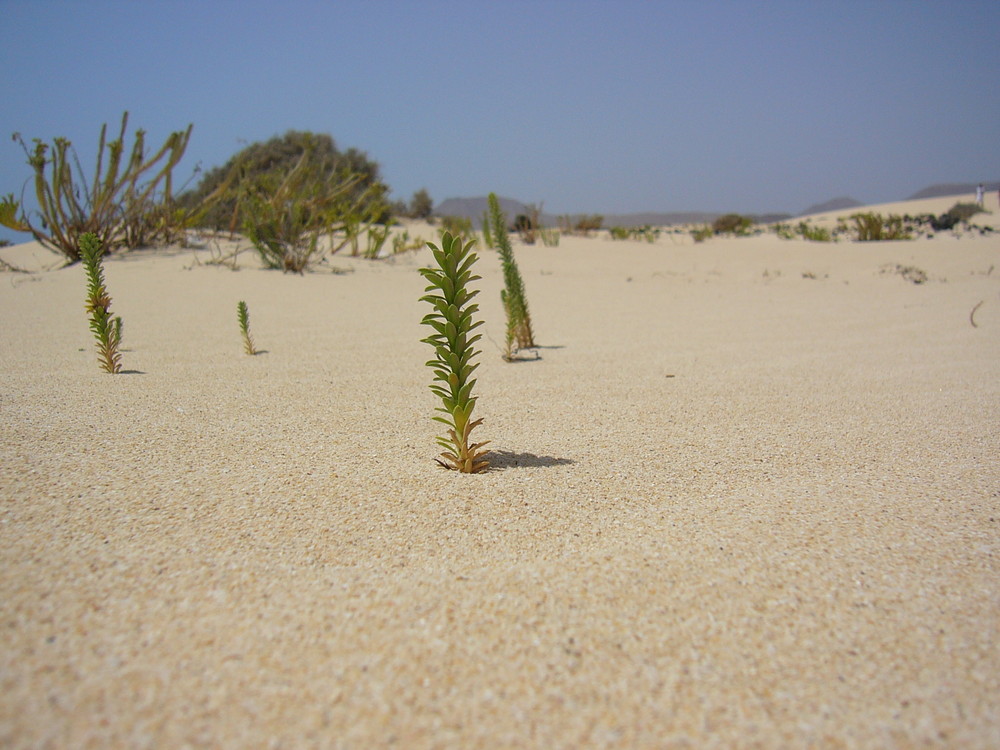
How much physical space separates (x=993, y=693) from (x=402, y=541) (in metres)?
0.94

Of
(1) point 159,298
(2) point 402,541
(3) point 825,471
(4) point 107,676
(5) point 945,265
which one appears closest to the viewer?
(4) point 107,676

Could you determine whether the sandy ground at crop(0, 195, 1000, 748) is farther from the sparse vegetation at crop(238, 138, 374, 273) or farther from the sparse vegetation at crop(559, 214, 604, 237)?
the sparse vegetation at crop(559, 214, 604, 237)

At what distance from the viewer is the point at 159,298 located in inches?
214

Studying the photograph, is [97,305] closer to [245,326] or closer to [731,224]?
[245,326]

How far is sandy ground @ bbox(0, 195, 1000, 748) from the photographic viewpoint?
82cm

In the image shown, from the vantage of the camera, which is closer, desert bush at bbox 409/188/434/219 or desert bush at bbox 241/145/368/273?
desert bush at bbox 241/145/368/273

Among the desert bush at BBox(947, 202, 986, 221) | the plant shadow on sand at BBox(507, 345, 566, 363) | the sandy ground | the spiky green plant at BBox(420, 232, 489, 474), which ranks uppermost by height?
the desert bush at BBox(947, 202, 986, 221)

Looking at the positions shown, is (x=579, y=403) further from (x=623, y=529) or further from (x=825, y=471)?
(x=623, y=529)

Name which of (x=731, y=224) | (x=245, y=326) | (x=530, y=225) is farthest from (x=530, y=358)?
(x=731, y=224)

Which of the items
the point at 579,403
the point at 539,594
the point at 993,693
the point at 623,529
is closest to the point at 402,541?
the point at 539,594

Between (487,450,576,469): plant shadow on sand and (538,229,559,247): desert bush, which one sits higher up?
(538,229,559,247): desert bush

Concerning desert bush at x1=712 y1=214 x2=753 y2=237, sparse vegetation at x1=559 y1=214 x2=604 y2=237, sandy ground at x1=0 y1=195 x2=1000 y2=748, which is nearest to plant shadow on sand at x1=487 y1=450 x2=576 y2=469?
sandy ground at x1=0 y1=195 x2=1000 y2=748

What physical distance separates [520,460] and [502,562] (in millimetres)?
608

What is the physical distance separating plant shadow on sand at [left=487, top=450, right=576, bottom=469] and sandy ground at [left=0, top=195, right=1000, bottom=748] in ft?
0.11
